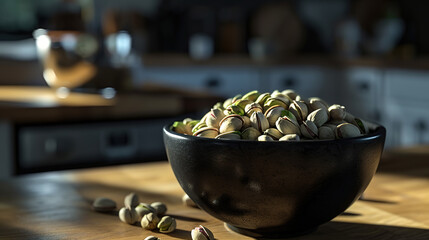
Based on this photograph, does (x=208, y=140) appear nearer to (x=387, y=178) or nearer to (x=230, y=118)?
(x=230, y=118)

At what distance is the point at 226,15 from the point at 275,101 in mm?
3661

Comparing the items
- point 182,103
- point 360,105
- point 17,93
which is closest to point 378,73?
point 360,105

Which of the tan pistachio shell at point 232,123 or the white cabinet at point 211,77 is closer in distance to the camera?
the tan pistachio shell at point 232,123

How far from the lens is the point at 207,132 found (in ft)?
1.95

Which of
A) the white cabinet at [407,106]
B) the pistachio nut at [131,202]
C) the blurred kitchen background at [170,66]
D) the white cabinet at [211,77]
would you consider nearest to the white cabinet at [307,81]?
the blurred kitchen background at [170,66]

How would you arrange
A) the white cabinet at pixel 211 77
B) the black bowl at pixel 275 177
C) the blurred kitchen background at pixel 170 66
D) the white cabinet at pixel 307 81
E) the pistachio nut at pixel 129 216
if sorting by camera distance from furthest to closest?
the white cabinet at pixel 307 81 < the white cabinet at pixel 211 77 < the blurred kitchen background at pixel 170 66 < the pistachio nut at pixel 129 216 < the black bowl at pixel 275 177

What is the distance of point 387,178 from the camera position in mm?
893

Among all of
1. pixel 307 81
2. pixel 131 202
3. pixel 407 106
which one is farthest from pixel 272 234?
pixel 307 81

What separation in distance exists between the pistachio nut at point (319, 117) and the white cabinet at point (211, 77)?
9.32 ft

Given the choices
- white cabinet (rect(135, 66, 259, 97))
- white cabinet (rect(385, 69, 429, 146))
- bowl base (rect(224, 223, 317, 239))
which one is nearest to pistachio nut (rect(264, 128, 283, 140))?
bowl base (rect(224, 223, 317, 239))

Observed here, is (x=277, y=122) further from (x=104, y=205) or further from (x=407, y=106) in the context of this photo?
(x=407, y=106)

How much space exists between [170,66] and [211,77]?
0.29 metres

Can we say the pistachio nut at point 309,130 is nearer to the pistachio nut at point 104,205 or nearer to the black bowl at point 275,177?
the black bowl at point 275,177

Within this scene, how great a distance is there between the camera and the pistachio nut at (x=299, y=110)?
612 mm
